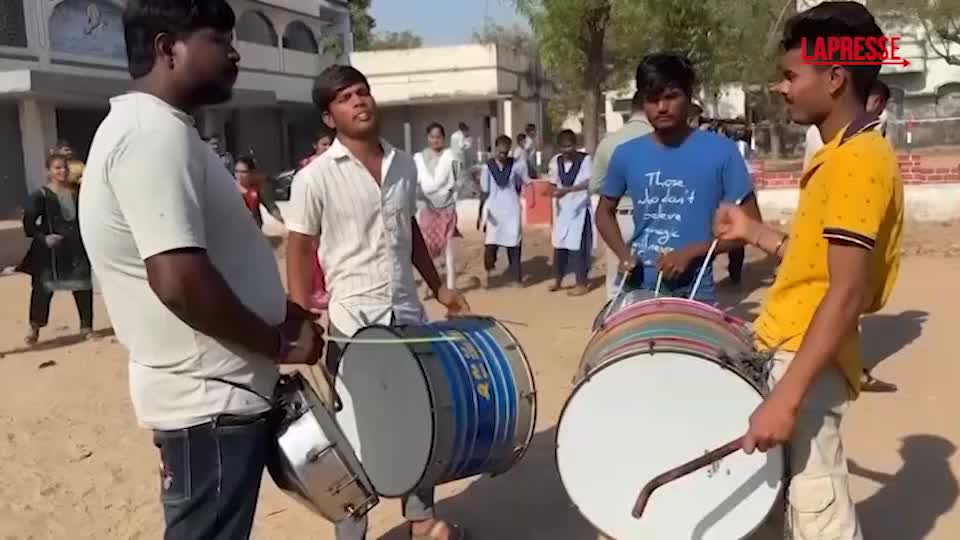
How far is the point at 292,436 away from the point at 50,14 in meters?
22.9

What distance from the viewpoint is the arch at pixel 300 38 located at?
3328 cm

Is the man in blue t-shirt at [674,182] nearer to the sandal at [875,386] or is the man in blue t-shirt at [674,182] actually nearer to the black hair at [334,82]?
the black hair at [334,82]

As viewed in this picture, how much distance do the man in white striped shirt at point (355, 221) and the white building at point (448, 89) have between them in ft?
88.3

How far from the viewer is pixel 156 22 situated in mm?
2203

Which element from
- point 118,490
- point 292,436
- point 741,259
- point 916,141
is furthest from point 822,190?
point 916,141

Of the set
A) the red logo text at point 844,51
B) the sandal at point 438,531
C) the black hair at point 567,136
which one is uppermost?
the red logo text at point 844,51

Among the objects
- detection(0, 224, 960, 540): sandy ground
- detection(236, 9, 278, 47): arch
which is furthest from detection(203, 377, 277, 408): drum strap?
detection(236, 9, 278, 47): arch

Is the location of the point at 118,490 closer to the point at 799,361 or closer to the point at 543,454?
the point at 543,454

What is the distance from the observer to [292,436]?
248 cm

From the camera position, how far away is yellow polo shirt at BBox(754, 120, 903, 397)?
232 centimetres

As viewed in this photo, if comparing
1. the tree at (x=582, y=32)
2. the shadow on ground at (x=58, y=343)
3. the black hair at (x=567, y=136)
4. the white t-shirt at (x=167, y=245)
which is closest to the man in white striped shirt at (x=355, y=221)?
the white t-shirt at (x=167, y=245)

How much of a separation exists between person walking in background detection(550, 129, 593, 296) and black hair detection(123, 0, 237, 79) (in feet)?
24.9

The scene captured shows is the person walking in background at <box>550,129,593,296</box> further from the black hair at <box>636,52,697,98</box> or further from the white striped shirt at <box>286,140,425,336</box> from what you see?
the white striped shirt at <box>286,140,425,336</box>

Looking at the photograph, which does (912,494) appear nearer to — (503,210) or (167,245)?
(167,245)
